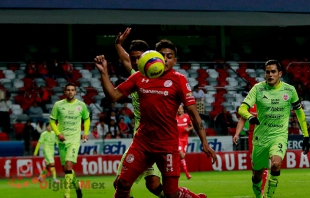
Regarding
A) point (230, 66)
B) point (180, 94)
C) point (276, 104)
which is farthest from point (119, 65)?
point (180, 94)

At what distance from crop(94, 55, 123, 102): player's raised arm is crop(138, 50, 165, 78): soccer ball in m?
0.45

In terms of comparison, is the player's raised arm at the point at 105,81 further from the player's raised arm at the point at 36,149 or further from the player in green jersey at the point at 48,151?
the player's raised arm at the point at 36,149

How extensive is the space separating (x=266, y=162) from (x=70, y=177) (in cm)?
436

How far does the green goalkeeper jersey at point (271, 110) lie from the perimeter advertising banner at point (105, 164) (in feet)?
43.3

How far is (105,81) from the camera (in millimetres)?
9133

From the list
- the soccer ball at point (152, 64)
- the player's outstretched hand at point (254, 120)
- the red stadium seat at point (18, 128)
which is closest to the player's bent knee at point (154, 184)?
the player's outstretched hand at point (254, 120)

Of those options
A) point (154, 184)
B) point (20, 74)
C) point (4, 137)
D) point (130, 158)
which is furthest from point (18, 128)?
point (130, 158)

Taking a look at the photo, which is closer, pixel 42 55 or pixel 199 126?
pixel 199 126

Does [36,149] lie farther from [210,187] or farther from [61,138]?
[61,138]

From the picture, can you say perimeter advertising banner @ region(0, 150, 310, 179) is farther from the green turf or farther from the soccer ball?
the soccer ball

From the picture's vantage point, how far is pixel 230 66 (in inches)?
1399

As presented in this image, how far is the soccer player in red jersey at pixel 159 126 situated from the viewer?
9.73 meters

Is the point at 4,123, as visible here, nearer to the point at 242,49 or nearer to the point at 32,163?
the point at 32,163

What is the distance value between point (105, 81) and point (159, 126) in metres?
1.08
